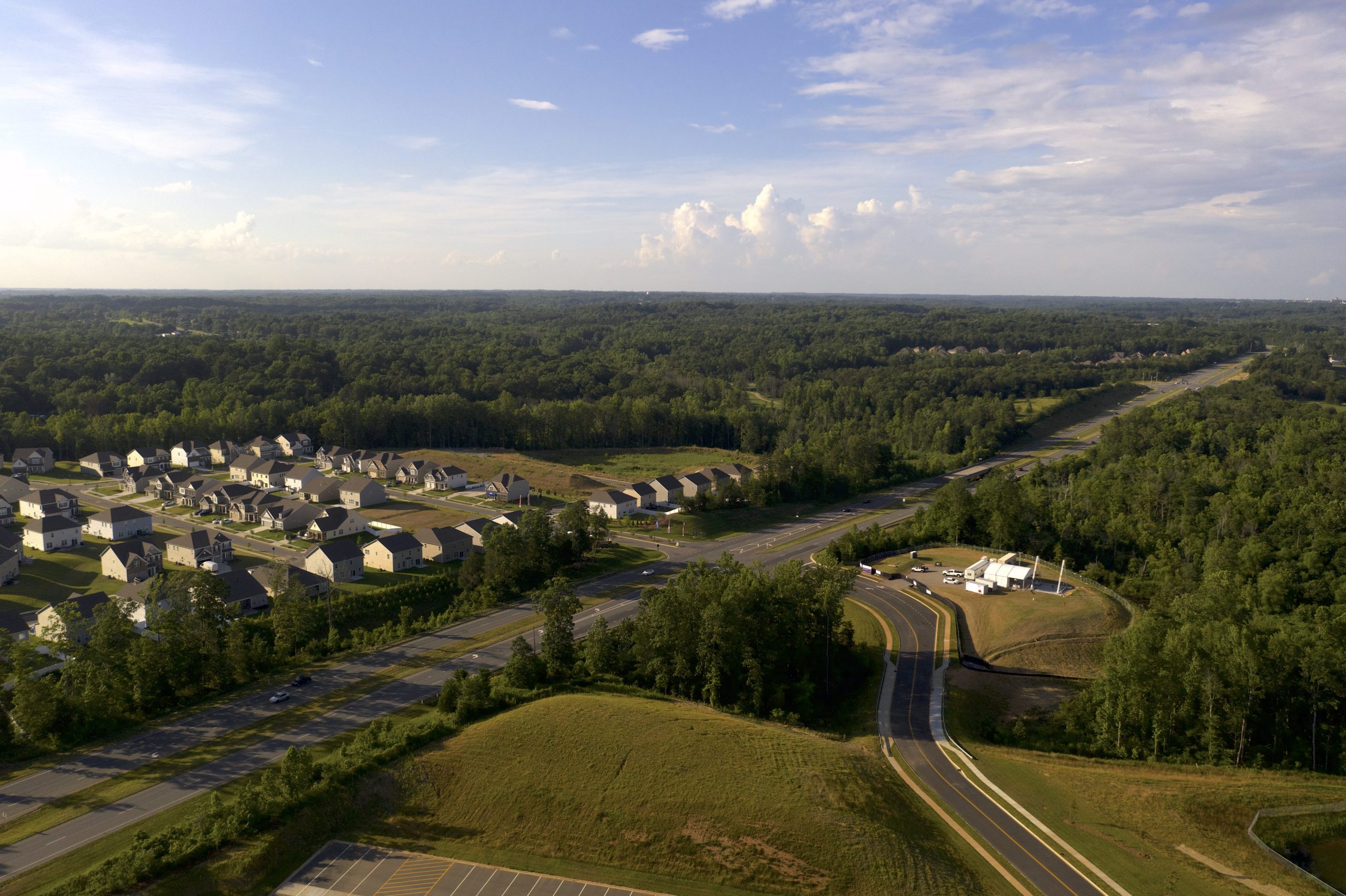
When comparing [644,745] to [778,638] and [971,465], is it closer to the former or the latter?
[778,638]

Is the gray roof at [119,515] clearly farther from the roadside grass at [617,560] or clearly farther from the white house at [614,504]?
the roadside grass at [617,560]

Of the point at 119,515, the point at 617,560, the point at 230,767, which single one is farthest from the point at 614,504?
the point at 230,767

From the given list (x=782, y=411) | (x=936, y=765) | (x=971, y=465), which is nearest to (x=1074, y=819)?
(x=936, y=765)

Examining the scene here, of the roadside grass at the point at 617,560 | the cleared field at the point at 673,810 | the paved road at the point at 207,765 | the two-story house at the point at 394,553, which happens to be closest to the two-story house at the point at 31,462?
the two-story house at the point at 394,553

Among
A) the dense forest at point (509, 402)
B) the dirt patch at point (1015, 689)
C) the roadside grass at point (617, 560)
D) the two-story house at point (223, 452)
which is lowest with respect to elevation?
the dirt patch at point (1015, 689)

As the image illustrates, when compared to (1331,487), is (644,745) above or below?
below

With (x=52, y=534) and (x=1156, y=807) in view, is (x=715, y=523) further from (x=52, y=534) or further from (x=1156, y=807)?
(x=52, y=534)

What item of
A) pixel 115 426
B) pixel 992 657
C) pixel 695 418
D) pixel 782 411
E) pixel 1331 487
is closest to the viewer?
pixel 992 657
